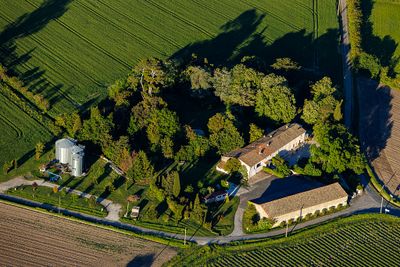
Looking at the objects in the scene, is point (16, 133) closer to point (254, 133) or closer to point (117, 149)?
point (117, 149)

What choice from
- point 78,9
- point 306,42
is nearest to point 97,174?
point 78,9

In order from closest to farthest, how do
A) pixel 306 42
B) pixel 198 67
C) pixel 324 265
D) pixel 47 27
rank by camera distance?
pixel 324 265
pixel 198 67
pixel 47 27
pixel 306 42

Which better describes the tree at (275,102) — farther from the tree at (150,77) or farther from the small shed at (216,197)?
the small shed at (216,197)

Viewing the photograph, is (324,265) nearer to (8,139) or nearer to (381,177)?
(381,177)

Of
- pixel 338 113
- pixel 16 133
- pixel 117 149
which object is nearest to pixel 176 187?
pixel 117 149

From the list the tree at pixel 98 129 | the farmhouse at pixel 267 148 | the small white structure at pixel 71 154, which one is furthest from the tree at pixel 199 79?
the small white structure at pixel 71 154

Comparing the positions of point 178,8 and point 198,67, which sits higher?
point 178,8

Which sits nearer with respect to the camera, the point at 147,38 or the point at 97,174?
the point at 97,174
